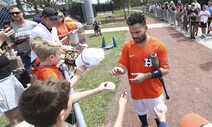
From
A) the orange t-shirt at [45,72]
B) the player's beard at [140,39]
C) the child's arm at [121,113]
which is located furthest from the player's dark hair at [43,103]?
the player's beard at [140,39]

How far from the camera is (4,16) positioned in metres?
5.33

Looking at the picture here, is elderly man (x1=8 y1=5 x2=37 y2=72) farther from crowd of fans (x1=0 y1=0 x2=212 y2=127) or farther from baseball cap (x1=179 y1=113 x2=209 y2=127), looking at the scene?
baseball cap (x1=179 y1=113 x2=209 y2=127)

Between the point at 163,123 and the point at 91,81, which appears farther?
the point at 91,81

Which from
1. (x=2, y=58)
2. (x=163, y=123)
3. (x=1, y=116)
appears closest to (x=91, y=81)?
(x=1, y=116)

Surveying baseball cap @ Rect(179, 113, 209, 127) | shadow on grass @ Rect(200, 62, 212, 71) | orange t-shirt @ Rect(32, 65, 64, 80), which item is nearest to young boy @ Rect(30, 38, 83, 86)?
orange t-shirt @ Rect(32, 65, 64, 80)

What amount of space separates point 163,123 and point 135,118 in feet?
8.43

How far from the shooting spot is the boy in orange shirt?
3.04 metres

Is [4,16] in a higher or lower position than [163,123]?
higher

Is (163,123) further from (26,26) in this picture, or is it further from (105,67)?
(105,67)

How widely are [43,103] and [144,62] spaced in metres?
1.82

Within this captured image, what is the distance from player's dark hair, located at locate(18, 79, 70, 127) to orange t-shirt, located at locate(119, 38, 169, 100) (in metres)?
1.65

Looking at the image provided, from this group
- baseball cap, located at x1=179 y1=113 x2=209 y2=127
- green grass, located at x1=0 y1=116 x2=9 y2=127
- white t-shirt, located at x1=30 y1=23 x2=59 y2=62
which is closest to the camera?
baseball cap, located at x1=179 y1=113 x2=209 y2=127

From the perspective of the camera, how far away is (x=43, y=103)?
162cm

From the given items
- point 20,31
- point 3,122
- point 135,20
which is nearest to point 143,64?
point 135,20
